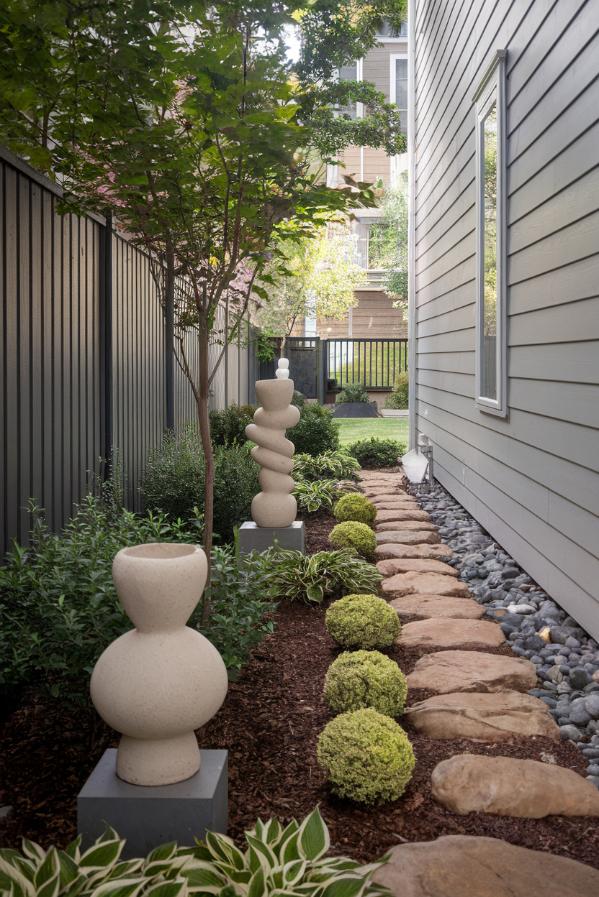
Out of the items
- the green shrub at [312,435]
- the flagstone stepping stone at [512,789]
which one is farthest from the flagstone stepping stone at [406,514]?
the flagstone stepping stone at [512,789]

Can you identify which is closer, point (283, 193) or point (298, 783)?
point (298, 783)

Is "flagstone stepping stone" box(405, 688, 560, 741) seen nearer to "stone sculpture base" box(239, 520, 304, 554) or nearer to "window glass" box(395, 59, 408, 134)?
"stone sculpture base" box(239, 520, 304, 554)

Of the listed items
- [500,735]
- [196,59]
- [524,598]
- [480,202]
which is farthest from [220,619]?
[480,202]

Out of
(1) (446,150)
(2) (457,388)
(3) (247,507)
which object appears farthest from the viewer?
(1) (446,150)

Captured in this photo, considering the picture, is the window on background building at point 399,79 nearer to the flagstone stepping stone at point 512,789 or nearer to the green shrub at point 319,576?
the green shrub at point 319,576

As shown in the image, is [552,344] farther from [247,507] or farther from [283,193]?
[247,507]

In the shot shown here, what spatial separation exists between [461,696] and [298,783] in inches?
34.0

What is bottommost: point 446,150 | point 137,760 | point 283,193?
point 137,760

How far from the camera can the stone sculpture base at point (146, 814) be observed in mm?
2072

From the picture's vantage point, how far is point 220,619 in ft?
9.73

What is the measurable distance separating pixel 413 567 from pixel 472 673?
6.18ft

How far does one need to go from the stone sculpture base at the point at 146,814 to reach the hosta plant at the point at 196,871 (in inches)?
2.6

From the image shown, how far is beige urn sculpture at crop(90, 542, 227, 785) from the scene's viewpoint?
2053 mm

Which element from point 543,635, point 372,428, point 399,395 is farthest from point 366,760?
point 399,395
